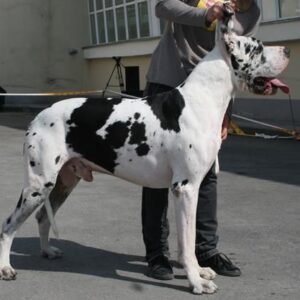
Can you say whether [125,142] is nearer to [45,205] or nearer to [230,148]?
[45,205]

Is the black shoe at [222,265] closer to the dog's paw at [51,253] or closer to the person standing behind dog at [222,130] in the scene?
the person standing behind dog at [222,130]

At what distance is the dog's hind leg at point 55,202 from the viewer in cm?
556

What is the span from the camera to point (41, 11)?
2641cm

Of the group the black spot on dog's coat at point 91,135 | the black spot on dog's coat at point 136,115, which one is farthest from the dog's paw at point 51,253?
the black spot on dog's coat at point 136,115

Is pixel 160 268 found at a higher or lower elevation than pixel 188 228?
lower

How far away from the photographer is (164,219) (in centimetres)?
536

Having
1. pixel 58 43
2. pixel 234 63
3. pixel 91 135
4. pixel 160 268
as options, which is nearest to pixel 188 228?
pixel 160 268

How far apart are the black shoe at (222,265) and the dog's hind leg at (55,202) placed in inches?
48.9

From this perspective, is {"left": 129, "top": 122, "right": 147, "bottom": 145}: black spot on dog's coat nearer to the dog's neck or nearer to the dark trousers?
the dog's neck

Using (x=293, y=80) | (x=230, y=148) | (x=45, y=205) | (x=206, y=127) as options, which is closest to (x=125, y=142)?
(x=206, y=127)

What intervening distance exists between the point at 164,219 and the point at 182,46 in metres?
1.34

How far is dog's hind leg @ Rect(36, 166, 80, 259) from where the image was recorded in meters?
5.56

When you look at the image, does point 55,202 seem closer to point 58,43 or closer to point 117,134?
point 117,134

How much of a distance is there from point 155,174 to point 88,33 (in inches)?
891
